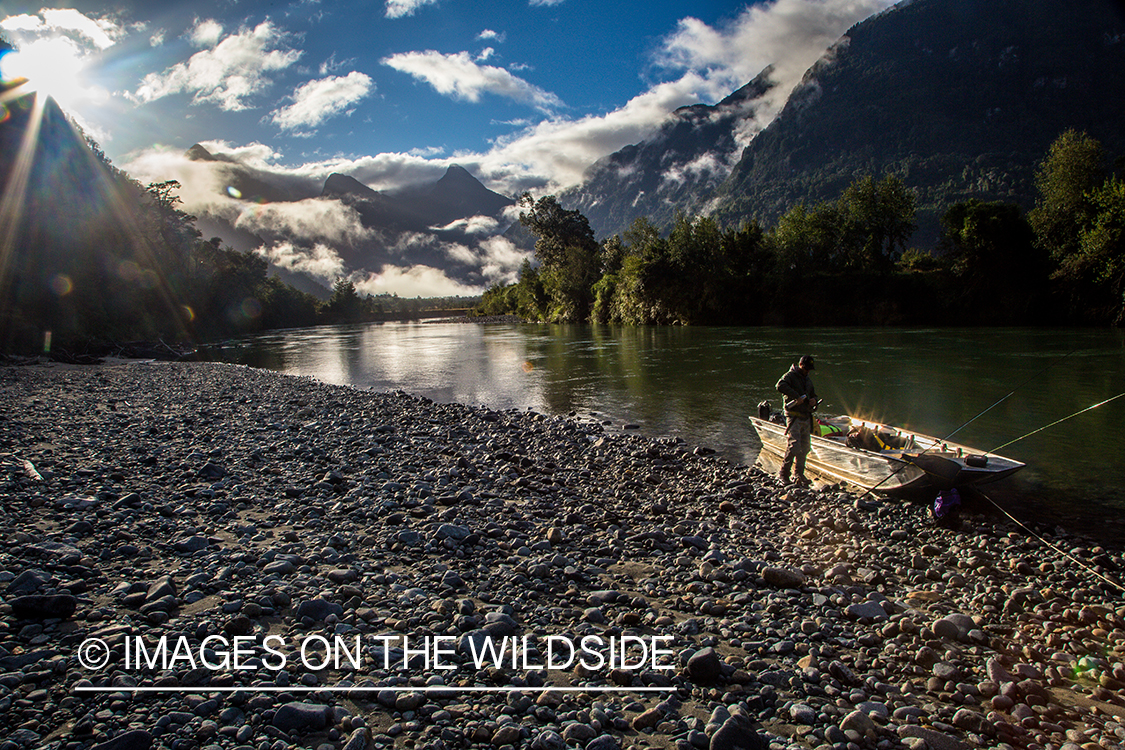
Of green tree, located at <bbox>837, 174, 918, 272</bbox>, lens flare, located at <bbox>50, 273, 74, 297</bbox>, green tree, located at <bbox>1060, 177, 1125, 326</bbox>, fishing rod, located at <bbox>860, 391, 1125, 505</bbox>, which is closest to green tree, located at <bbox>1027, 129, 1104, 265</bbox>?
green tree, located at <bbox>1060, 177, 1125, 326</bbox>

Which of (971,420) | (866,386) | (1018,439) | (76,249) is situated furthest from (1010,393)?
(76,249)

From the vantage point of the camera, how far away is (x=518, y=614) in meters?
5.82

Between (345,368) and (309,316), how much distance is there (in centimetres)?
14845

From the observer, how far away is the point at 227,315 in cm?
10794

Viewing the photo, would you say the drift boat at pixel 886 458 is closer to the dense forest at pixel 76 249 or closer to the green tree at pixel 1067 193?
the dense forest at pixel 76 249

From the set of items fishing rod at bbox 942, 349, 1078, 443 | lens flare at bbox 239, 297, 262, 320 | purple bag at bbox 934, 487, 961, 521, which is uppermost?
lens flare at bbox 239, 297, 262, 320

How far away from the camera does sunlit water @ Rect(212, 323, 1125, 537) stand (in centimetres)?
1368

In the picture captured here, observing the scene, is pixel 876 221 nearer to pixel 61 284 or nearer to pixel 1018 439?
pixel 1018 439

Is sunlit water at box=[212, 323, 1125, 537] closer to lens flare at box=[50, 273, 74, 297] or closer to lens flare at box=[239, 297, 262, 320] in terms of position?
lens flare at box=[50, 273, 74, 297]

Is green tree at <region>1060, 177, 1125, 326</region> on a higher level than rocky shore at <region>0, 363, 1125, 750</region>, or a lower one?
higher

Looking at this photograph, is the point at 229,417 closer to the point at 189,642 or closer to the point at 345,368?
the point at 189,642

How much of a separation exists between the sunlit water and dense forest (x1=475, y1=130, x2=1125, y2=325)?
46.9ft

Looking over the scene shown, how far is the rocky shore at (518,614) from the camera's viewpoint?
412 centimetres

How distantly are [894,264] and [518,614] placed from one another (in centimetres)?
9060
